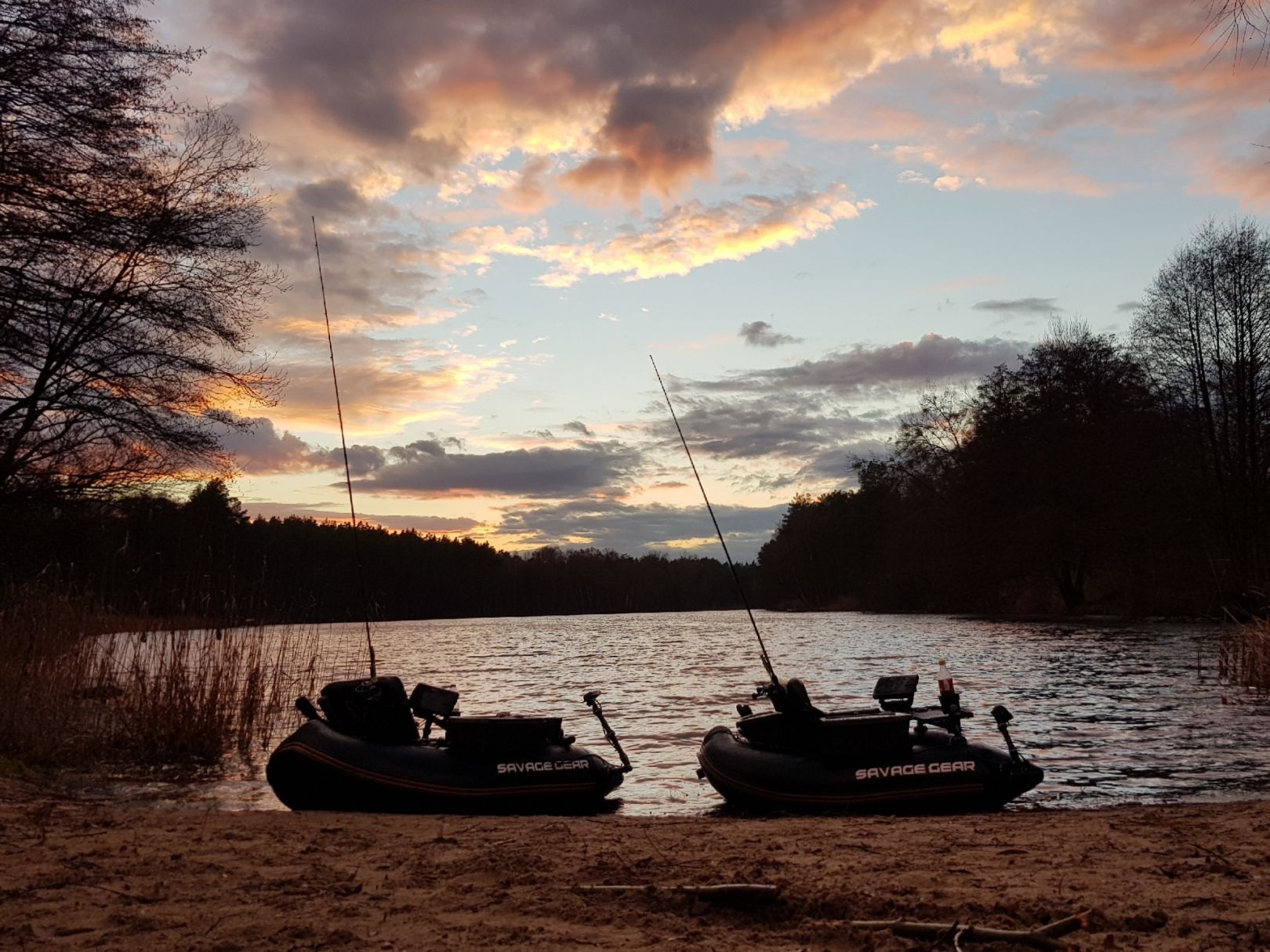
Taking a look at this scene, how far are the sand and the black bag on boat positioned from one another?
1.48m

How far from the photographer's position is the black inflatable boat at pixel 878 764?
8.34m

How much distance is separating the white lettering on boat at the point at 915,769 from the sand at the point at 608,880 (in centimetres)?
74

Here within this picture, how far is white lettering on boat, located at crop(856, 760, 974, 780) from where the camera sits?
27.4 ft

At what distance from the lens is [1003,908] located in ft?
14.7

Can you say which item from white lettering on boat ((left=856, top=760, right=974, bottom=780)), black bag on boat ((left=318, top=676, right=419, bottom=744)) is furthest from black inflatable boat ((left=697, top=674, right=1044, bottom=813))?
black bag on boat ((left=318, top=676, right=419, bottom=744))

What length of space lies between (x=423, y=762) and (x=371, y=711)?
0.71 meters

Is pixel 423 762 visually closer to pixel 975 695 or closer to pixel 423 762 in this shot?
pixel 423 762

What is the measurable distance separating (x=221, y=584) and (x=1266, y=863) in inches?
497

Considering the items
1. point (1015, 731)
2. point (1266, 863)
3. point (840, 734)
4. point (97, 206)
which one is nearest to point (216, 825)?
point (840, 734)

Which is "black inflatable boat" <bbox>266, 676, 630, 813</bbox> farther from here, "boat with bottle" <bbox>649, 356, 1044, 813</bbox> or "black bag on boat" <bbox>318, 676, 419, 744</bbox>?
"boat with bottle" <bbox>649, 356, 1044, 813</bbox>

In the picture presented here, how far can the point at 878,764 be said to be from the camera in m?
8.42

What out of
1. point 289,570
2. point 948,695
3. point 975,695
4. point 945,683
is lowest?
point 975,695

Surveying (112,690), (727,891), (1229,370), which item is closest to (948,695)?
(727,891)

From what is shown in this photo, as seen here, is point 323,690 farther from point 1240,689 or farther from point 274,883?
point 1240,689
